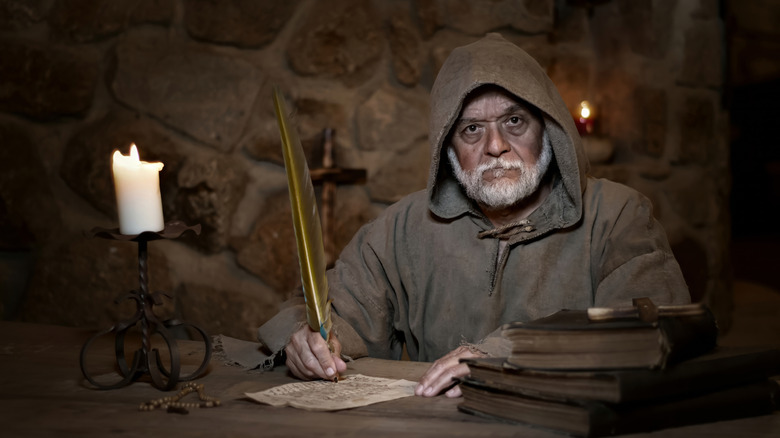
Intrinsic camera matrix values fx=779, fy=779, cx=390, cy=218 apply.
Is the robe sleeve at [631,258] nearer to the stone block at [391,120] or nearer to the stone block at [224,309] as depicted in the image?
the stone block at [391,120]

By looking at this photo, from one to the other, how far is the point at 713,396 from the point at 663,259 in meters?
0.56

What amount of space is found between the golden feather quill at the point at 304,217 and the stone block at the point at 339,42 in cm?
146

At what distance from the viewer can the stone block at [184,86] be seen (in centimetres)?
267

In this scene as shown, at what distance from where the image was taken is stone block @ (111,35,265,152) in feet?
8.77

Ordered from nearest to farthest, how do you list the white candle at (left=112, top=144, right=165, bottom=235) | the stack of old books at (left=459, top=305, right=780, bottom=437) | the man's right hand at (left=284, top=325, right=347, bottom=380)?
the stack of old books at (left=459, top=305, right=780, bottom=437), the white candle at (left=112, top=144, right=165, bottom=235), the man's right hand at (left=284, top=325, right=347, bottom=380)

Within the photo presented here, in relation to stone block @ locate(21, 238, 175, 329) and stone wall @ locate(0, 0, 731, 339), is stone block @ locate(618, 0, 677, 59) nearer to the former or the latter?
stone wall @ locate(0, 0, 731, 339)

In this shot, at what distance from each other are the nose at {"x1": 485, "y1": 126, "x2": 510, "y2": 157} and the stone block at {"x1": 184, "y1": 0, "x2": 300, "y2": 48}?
3.50 ft

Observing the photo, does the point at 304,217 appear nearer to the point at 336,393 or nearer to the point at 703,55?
the point at 336,393

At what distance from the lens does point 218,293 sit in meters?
2.74

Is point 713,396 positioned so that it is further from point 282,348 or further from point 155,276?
point 155,276

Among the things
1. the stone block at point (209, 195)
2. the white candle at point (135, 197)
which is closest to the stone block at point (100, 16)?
the stone block at point (209, 195)

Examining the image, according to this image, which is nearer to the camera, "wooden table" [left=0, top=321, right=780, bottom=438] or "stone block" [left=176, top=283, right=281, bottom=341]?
"wooden table" [left=0, top=321, right=780, bottom=438]

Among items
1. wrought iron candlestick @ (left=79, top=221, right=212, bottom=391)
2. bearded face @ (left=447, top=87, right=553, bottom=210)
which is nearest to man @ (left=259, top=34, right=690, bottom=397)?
bearded face @ (left=447, top=87, right=553, bottom=210)

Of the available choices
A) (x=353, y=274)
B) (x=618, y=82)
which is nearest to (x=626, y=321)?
(x=353, y=274)
